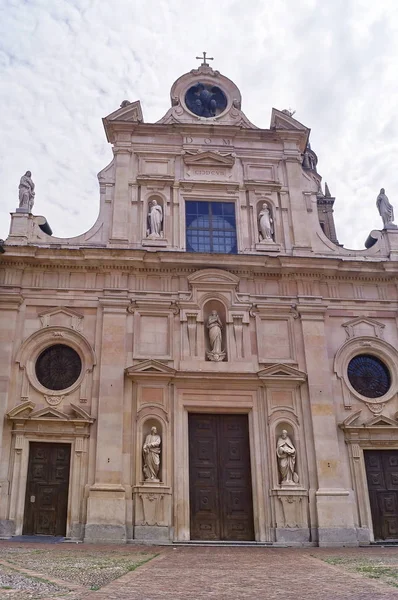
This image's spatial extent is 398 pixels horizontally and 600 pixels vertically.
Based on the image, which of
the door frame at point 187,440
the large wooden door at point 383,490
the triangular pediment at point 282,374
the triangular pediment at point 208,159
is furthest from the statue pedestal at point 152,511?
the triangular pediment at point 208,159

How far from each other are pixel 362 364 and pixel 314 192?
674 cm

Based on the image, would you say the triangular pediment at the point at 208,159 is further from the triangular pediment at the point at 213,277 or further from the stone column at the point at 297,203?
the triangular pediment at the point at 213,277

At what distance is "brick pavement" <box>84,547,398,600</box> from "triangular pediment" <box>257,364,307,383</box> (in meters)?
7.65

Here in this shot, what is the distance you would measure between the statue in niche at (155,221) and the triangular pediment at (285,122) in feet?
19.0

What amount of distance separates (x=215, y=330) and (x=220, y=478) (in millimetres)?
4594

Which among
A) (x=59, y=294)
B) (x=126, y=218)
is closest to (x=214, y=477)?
(x=59, y=294)

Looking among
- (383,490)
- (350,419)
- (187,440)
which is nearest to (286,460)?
(350,419)

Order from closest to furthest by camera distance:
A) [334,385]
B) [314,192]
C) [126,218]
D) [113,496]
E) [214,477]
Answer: [113,496], [214,477], [334,385], [126,218], [314,192]

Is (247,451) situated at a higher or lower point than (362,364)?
lower

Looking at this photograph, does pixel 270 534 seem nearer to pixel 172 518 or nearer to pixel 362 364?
pixel 172 518

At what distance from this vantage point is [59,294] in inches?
738

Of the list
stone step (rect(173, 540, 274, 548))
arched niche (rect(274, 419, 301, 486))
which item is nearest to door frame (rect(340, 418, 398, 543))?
arched niche (rect(274, 419, 301, 486))

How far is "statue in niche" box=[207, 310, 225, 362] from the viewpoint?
59.9 ft

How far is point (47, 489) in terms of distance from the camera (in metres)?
16.5
